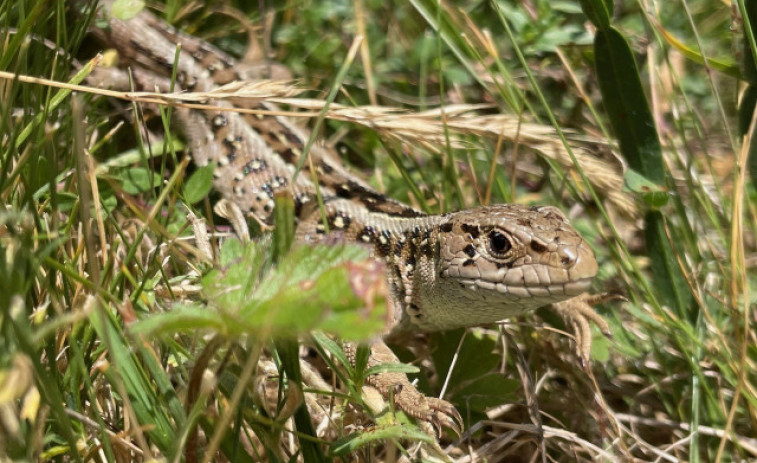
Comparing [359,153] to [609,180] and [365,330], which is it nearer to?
[609,180]

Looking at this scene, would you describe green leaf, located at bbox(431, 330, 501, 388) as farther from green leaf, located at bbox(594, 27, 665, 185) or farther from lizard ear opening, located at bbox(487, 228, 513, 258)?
green leaf, located at bbox(594, 27, 665, 185)

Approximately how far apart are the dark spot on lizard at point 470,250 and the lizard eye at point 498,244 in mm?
68

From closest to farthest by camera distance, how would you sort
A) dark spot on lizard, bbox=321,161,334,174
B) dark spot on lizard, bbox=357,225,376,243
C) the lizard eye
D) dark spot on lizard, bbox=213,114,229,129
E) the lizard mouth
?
1. the lizard mouth
2. the lizard eye
3. dark spot on lizard, bbox=357,225,376,243
4. dark spot on lizard, bbox=321,161,334,174
5. dark spot on lizard, bbox=213,114,229,129

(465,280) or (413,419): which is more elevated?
(465,280)

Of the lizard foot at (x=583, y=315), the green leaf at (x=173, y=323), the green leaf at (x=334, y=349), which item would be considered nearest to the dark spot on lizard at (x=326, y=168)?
the lizard foot at (x=583, y=315)

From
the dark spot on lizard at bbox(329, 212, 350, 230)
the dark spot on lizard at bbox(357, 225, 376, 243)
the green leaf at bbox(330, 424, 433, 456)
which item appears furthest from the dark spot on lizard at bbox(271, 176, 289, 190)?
the green leaf at bbox(330, 424, 433, 456)

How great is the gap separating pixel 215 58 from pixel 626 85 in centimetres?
203

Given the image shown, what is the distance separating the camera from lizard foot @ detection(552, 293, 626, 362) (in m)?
2.77

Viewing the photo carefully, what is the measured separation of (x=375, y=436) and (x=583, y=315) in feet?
4.57

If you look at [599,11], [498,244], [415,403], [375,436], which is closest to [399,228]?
[498,244]

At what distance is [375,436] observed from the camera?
5.89ft

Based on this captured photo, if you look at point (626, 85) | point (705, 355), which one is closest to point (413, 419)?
point (705, 355)

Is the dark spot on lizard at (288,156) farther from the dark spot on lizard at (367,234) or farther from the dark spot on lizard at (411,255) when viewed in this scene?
the dark spot on lizard at (411,255)

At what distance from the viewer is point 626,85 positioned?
112 inches
